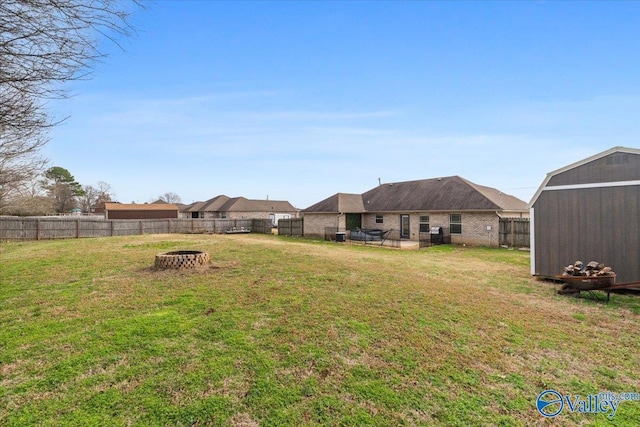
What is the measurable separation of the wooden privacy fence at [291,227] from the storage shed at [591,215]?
742 inches

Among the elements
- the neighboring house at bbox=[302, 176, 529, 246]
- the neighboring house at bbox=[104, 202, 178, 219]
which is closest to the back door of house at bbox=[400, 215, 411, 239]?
the neighboring house at bbox=[302, 176, 529, 246]

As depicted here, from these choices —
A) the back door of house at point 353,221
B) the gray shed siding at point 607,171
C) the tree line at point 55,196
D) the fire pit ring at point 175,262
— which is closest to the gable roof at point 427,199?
the back door of house at point 353,221

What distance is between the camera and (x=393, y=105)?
1554cm

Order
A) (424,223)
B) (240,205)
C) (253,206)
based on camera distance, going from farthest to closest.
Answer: (253,206)
(240,205)
(424,223)

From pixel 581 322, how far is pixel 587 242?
13.3 ft

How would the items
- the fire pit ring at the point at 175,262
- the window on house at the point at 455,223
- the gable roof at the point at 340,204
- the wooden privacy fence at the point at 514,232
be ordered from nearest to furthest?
the fire pit ring at the point at 175,262 → the wooden privacy fence at the point at 514,232 → the window on house at the point at 455,223 → the gable roof at the point at 340,204

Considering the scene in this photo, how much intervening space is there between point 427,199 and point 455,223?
2.87 m

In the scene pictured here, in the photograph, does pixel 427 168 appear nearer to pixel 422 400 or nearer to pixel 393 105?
pixel 393 105

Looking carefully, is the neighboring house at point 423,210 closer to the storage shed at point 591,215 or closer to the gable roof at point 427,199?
the gable roof at point 427,199

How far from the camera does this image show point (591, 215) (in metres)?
8.09

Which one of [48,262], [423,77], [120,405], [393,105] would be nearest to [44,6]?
[120,405]

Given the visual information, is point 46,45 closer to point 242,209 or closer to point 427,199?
point 427,199

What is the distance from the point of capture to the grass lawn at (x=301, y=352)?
2.83m

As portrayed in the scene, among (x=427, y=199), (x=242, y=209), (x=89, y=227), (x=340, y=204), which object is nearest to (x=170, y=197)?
(x=242, y=209)
